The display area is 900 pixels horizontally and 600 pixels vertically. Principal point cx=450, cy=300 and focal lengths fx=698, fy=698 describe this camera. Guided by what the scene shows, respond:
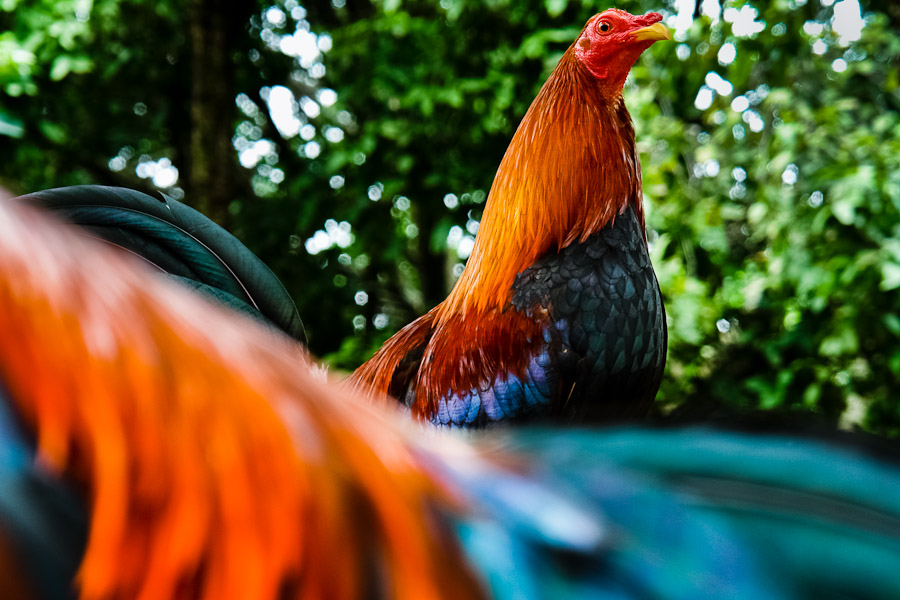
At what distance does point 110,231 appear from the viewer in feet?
5.55

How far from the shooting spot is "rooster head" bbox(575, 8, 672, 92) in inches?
83.8

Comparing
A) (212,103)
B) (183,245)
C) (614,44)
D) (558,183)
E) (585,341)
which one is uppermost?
(212,103)

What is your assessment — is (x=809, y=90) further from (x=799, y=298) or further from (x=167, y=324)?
(x=167, y=324)

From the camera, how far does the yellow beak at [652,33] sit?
81.9 inches

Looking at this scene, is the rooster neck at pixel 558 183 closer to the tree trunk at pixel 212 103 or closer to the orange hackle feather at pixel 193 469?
the orange hackle feather at pixel 193 469

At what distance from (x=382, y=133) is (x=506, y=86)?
0.94 m

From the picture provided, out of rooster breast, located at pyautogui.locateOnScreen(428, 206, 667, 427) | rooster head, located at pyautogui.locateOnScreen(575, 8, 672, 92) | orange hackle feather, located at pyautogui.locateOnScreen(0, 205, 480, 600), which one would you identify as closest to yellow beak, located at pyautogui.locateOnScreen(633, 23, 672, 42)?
rooster head, located at pyautogui.locateOnScreen(575, 8, 672, 92)

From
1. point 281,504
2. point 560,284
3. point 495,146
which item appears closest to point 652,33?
point 560,284

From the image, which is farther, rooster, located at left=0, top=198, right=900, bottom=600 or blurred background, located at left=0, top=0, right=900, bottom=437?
blurred background, located at left=0, top=0, right=900, bottom=437

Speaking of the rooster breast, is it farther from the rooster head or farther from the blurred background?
the blurred background

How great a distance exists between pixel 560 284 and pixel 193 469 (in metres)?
1.51

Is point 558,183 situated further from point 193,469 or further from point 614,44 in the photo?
point 193,469

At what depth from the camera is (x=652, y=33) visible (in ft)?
6.88

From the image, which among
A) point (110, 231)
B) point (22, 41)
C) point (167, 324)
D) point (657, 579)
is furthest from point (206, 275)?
point (22, 41)
